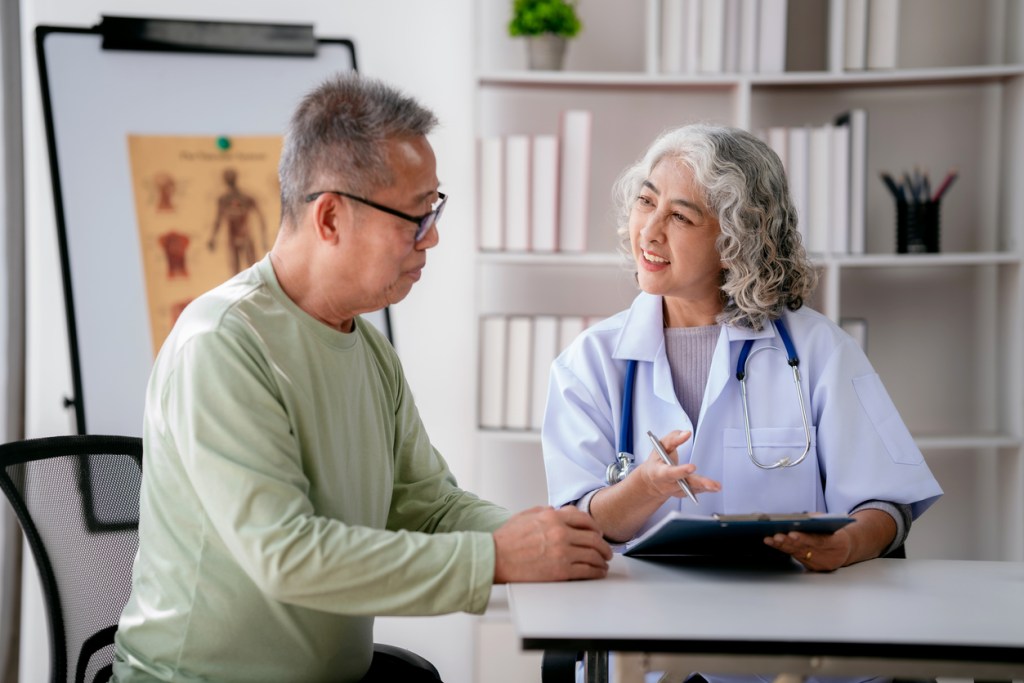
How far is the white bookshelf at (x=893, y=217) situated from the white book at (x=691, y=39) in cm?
14

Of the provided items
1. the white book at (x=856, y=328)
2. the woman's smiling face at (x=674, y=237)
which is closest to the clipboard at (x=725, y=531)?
the woman's smiling face at (x=674, y=237)

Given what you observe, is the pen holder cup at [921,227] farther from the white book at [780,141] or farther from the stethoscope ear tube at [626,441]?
the stethoscope ear tube at [626,441]

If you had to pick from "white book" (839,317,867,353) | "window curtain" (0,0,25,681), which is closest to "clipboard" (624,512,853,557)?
"white book" (839,317,867,353)

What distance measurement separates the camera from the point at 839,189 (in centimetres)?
275

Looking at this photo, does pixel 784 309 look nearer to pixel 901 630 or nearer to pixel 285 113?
pixel 901 630

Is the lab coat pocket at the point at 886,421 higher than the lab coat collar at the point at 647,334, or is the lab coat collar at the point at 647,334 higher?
the lab coat collar at the point at 647,334

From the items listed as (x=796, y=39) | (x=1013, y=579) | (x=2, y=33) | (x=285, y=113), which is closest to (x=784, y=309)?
(x=1013, y=579)

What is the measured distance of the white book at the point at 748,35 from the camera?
8.98ft

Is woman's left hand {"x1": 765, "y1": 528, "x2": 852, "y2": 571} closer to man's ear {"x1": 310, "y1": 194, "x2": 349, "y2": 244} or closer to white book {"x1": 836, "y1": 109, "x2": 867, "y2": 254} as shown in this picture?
man's ear {"x1": 310, "y1": 194, "x2": 349, "y2": 244}

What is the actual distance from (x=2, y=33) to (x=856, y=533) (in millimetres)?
2573

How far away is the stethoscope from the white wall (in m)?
0.95

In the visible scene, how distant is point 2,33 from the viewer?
280cm

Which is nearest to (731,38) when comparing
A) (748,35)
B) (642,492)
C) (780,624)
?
Answer: (748,35)

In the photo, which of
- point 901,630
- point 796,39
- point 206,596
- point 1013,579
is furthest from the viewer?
point 796,39
